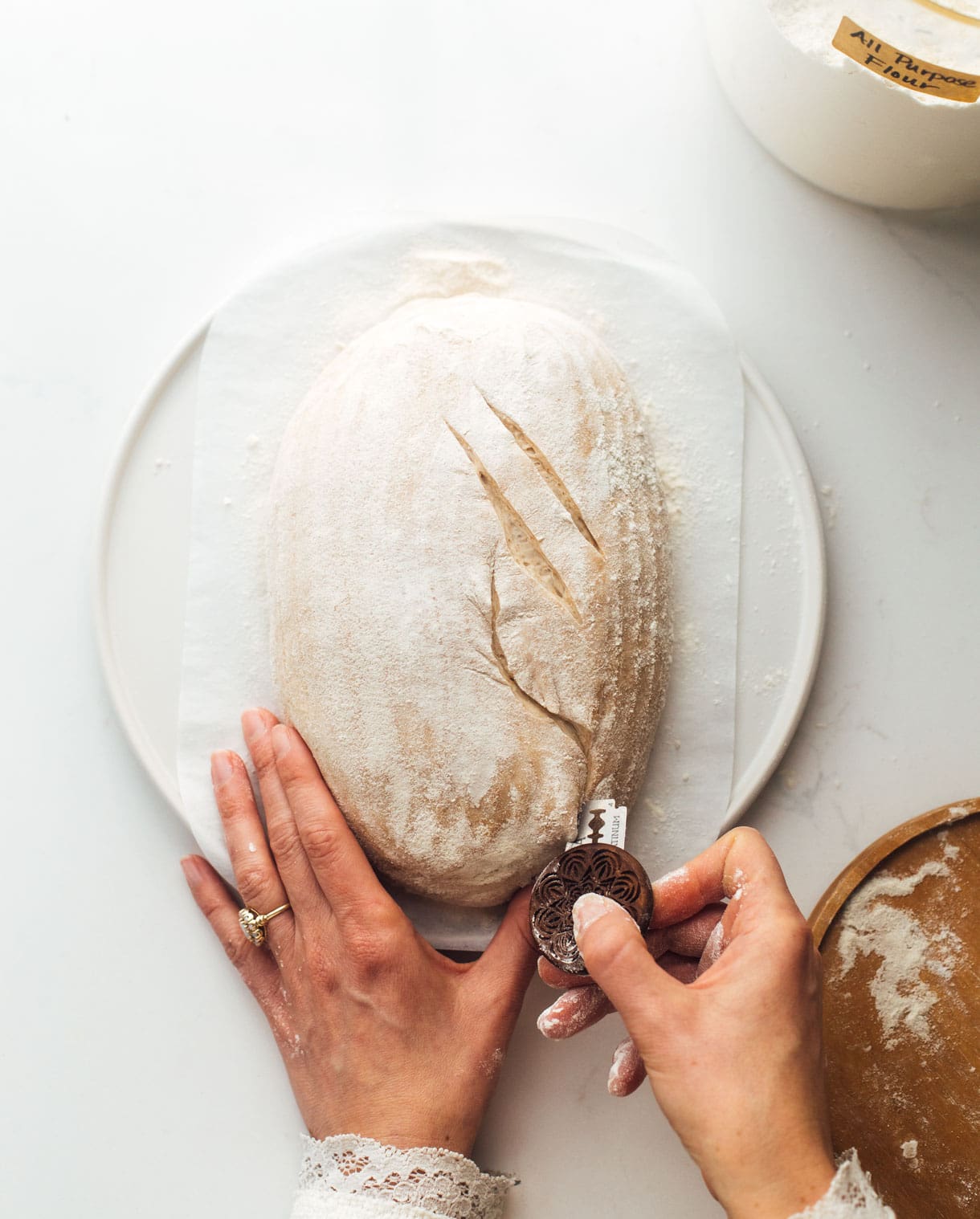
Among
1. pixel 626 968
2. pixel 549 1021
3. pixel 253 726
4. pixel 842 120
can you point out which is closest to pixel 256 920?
pixel 253 726

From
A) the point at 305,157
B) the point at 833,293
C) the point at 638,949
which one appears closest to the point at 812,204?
the point at 833,293

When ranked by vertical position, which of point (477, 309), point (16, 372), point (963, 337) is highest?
point (963, 337)

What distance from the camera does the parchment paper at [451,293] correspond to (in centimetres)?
110

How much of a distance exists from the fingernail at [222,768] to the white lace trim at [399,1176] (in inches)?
16.3

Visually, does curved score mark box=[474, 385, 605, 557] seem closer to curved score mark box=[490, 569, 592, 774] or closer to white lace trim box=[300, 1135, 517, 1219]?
curved score mark box=[490, 569, 592, 774]

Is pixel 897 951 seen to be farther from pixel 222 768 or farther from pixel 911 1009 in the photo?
pixel 222 768

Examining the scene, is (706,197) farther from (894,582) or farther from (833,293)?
(894,582)

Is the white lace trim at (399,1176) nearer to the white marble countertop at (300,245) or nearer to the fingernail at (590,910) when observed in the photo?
the white marble countertop at (300,245)

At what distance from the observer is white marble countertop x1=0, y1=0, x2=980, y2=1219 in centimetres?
115

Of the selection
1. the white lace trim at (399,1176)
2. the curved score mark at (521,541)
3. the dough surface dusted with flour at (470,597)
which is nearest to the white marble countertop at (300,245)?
the white lace trim at (399,1176)

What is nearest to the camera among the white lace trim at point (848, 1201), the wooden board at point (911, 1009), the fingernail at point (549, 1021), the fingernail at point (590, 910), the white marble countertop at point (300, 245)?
the white lace trim at point (848, 1201)

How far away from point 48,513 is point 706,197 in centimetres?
92

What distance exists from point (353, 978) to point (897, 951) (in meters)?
0.61

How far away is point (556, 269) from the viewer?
1.12m
